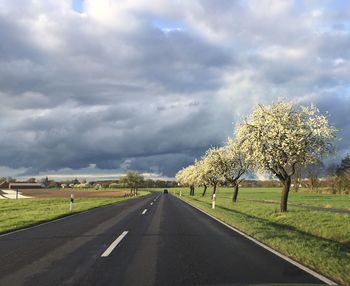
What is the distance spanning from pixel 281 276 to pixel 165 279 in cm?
206

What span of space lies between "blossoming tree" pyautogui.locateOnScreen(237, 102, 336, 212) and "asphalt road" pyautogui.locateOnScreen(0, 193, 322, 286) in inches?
478

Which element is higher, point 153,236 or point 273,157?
point 273,157

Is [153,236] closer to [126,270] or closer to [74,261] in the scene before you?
[74,261]

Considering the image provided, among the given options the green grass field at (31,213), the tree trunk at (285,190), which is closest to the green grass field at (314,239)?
the tree trunk at (285,190)

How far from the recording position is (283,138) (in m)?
26.4

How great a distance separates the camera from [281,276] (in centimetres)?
794

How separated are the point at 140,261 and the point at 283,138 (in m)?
18.4

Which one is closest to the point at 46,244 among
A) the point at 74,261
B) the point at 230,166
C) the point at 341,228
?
the point at 74,261

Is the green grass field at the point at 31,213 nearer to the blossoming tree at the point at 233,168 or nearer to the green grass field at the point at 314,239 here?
the green grass field at the point at 314,239

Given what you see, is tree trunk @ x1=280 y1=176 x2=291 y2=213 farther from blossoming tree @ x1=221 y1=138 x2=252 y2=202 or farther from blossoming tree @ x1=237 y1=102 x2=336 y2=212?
blossoming tree @ x1=221 y1=138 x2=252 y2=202

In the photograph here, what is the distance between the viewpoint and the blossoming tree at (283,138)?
25.8 m

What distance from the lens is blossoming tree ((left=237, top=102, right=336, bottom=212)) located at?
25.8m

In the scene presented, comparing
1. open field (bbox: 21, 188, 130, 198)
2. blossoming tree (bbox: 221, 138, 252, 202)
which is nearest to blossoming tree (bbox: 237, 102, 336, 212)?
blossoming tree (bbox: 221, 138, 252, 202)

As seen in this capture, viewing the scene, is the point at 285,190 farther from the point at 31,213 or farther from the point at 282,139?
the point at 31,213
